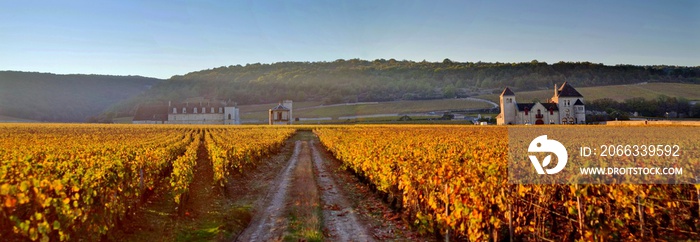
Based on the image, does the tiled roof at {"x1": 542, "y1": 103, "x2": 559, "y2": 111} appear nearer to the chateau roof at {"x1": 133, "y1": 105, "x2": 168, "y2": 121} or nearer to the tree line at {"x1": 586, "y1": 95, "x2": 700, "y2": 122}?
the tree line at {"x1": 586, "y1": 95, "x2": 700, "y2": 122}

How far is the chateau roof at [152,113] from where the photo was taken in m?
101

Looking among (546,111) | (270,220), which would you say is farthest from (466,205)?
(546,111)

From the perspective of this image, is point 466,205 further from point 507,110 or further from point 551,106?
point 551,106

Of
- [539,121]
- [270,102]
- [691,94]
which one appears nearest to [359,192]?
[539,121]

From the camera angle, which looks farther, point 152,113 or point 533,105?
point 152,113

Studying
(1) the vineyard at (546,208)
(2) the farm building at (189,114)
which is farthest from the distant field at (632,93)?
(1) the vineyard at (546,208)

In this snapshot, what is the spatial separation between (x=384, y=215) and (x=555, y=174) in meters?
4.37

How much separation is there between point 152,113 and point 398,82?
9397 cm

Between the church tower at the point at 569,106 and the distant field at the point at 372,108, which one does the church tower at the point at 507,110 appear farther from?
the distant field at the point at 372,108

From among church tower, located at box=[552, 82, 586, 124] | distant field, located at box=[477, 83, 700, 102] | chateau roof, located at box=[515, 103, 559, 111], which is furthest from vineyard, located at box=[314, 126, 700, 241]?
distant field, located at box=[477, 83, 700, 102]

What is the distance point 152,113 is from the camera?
103m

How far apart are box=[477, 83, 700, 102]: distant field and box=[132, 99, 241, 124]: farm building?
76075mm

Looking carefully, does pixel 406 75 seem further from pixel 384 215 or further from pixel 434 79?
pixel 384 215

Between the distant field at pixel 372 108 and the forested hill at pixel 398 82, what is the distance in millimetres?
14561
